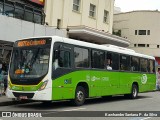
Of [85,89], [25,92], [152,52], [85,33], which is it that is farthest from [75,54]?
[152,52]

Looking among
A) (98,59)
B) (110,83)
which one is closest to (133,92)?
(110,83)

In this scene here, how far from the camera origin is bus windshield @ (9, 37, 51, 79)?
14.7 metres

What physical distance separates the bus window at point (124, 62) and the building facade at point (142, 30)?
3454cm

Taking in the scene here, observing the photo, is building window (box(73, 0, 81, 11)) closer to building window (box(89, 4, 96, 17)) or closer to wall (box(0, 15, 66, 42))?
building window (box(89, 4, 96, 17))

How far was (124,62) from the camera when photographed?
68.6 feet

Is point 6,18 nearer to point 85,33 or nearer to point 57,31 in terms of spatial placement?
point 57,31

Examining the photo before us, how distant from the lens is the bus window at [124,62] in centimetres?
2053

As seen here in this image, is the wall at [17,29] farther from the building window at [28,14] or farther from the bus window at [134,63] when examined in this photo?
the bus window at [134,63]

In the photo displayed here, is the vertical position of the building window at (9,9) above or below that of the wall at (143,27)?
below

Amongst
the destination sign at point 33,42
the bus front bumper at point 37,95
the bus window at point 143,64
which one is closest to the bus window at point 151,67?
the bus window at point 143,64

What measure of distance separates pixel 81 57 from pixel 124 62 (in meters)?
4.88

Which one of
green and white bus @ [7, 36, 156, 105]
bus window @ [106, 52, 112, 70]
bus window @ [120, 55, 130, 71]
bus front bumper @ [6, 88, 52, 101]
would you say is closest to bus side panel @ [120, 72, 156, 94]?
bus window @ [120, 55, 130, 71]

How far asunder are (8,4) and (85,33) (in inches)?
326

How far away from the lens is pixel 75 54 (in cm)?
1630
